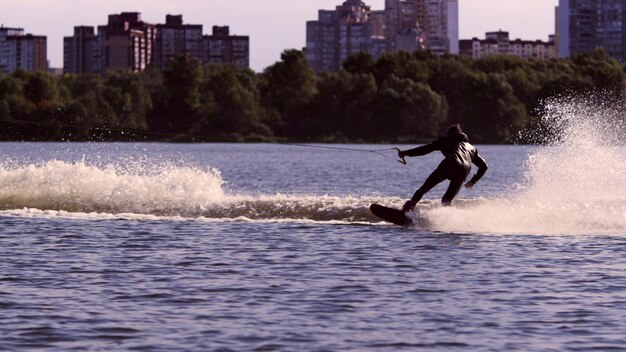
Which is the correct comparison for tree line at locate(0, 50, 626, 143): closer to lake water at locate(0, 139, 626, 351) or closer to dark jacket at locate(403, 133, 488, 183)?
lake water at locate(0, 139, 626, 351)

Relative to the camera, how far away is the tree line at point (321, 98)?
477ft

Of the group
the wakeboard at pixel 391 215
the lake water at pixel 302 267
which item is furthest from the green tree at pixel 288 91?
the wakeboard at pixel 391 215

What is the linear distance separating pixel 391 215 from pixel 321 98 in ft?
436

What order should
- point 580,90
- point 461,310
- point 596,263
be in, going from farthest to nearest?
point 580,90 → point 596,263 → point 461,310

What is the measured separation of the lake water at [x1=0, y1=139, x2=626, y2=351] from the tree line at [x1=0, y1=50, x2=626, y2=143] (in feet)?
369

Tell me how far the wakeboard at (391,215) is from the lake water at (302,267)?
21 cm

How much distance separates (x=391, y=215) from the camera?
26391mm

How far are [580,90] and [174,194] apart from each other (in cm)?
11314

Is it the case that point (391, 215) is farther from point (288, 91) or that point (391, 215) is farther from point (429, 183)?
point (288, 91)

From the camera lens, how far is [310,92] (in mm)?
164125

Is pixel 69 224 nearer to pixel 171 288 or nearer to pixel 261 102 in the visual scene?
pixel 171 288

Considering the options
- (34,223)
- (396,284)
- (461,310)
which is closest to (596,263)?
(396,284)

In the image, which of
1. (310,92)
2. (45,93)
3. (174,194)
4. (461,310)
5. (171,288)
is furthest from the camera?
(310,92)

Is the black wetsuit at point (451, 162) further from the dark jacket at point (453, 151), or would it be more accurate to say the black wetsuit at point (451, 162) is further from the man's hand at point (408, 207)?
the man's hand at point (408, 207)
